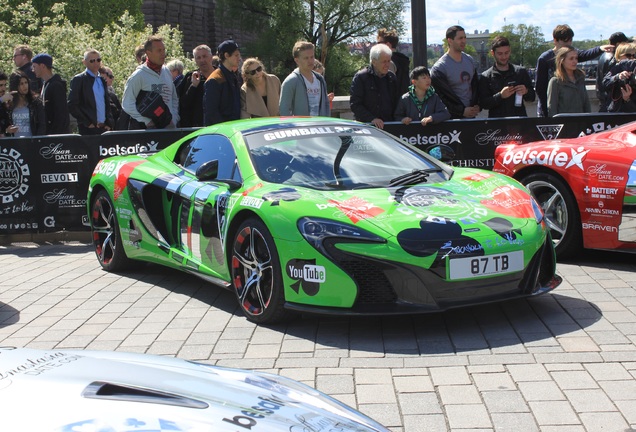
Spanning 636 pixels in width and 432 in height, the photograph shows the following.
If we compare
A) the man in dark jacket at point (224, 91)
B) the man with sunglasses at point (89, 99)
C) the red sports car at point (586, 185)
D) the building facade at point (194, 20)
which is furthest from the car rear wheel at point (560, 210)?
the building facade at point (194, 20)

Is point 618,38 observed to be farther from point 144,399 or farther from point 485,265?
point 144,399

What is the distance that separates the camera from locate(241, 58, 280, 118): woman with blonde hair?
9734mm

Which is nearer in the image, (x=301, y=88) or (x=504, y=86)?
(x=301, y=88)

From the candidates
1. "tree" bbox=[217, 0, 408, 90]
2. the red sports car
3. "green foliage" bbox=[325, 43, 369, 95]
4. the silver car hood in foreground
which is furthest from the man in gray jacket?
"tree" bbox=[217, 0, 408, 90]

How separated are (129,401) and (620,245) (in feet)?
18.3

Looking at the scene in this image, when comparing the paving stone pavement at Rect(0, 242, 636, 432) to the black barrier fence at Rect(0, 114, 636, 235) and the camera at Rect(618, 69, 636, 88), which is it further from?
the camera at Rect(618, 69, 636, 88)

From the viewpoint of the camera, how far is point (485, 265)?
542 cm

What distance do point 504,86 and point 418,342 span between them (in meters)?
5.63

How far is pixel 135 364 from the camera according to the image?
2.81m

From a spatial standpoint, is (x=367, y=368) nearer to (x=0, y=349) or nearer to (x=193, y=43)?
(x=0, y=349)

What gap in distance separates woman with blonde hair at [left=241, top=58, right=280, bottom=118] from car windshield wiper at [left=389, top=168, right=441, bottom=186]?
3.68 meters

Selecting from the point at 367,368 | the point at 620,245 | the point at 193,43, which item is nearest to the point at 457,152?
the point at 620,245

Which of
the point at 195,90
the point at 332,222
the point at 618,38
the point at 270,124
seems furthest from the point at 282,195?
the point at 618,38

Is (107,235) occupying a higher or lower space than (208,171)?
lower
